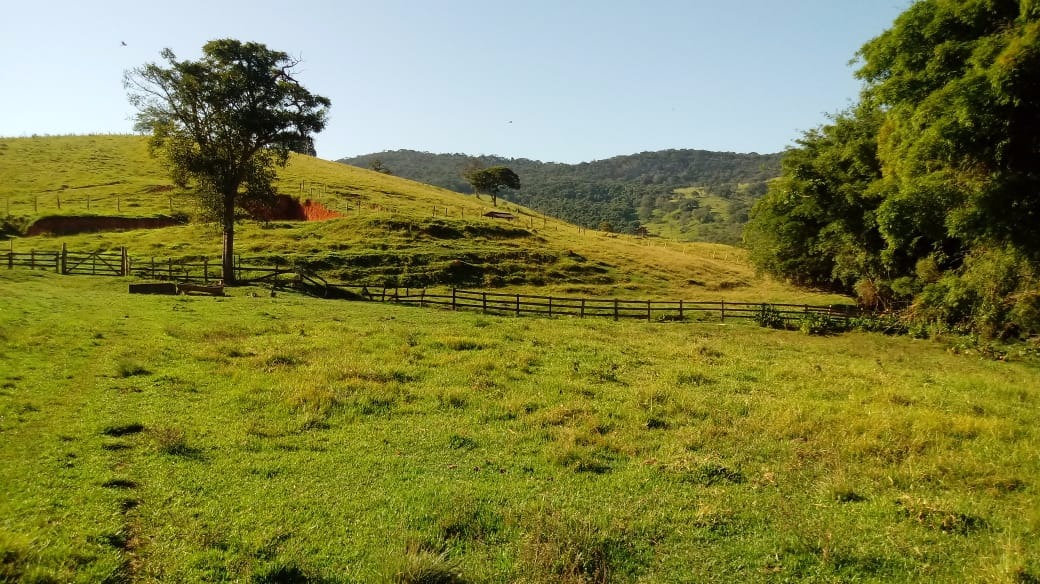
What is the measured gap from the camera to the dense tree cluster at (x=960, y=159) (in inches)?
732

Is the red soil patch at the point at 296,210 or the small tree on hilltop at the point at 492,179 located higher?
the small tree on hilltop at the point at 492,179

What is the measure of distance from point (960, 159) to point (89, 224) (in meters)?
67.5

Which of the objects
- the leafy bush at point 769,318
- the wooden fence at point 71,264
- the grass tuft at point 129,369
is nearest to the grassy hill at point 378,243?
the wooden fence at point 71,264

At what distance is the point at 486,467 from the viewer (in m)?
8.54

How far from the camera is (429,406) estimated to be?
37.7 feet

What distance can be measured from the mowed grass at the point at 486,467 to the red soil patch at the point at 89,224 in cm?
4581

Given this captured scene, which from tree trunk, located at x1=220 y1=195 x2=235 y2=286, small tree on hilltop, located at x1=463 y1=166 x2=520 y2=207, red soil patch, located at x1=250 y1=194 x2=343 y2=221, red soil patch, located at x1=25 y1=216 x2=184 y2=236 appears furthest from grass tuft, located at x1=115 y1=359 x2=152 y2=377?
small tree on hilltop, located at x1=463 y1=166 x2=520 y2=207

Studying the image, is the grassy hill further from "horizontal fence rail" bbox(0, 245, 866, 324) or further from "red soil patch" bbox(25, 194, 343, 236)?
"horizontal fence rail" bbox(0, 245, 866, 324)

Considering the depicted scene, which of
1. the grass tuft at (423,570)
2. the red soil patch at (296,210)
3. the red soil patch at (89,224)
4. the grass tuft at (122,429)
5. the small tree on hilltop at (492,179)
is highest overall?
the small tree on hilltop at (492,179)

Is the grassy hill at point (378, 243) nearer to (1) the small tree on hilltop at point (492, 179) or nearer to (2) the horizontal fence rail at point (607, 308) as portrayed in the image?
(2) the horizontal fence rail at point (607, 308)

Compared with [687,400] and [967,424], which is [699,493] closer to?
[687,400]

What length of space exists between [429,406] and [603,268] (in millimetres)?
43887

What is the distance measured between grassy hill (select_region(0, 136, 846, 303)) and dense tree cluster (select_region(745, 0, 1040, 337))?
19.1 m

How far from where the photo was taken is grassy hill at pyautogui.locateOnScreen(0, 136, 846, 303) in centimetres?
4544
